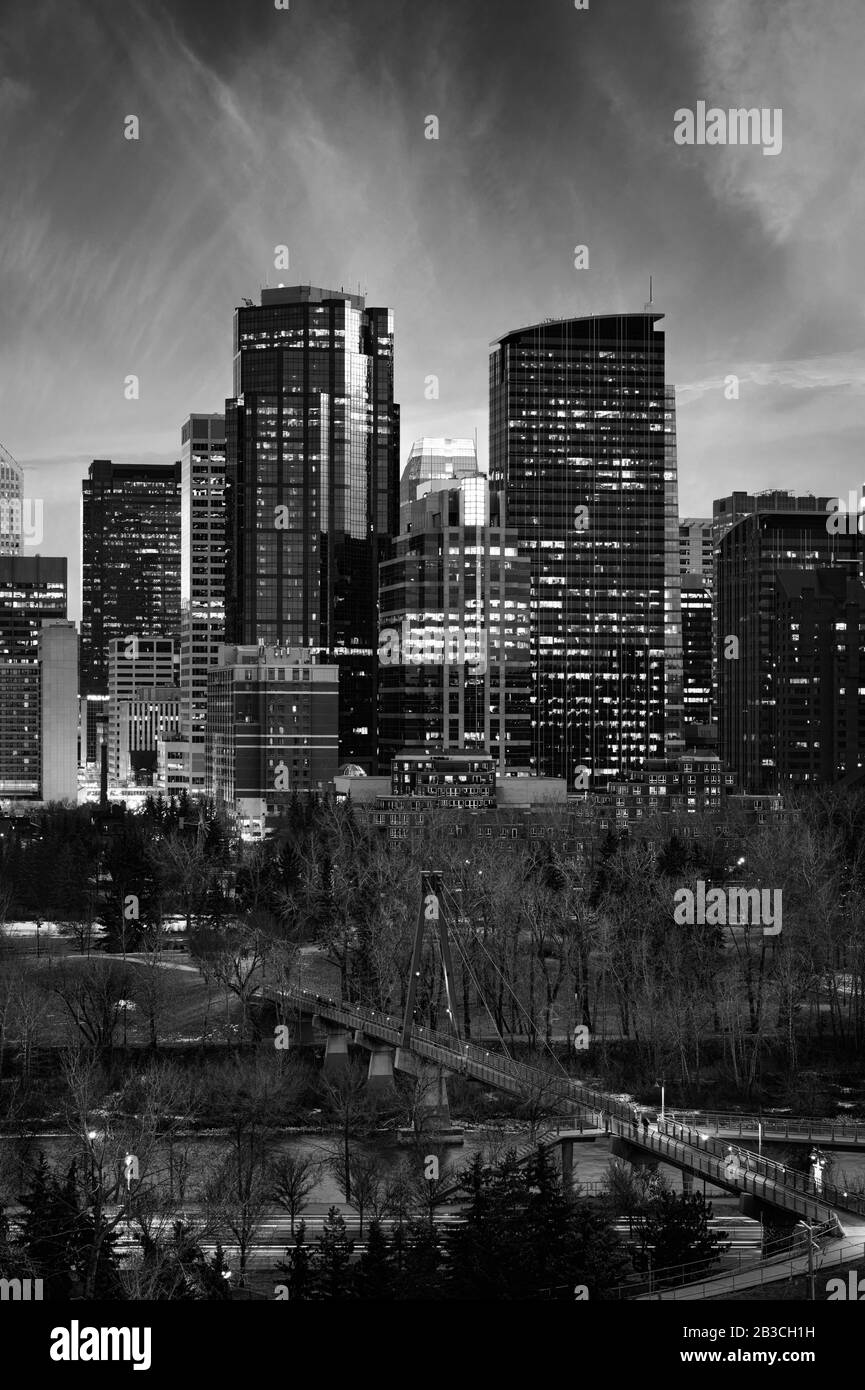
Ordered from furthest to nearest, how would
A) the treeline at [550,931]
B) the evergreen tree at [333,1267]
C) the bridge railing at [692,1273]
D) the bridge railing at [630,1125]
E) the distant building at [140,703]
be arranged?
the distant building at [140,703], the treeline at [550,931], the bridge railing at [630,1125], the bridge railing at [692,1273], the evergreen tree at [333,1267]

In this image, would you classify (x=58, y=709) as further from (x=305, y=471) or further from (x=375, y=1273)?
(x=375, y=1273)

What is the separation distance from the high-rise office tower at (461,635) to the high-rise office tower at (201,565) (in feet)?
110

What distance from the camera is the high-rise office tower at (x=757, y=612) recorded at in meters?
117

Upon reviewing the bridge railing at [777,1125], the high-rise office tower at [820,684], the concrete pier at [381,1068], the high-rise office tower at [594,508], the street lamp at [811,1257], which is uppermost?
the high-rise office tower at [594,508]

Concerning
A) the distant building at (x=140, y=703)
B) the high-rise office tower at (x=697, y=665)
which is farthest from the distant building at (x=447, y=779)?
the distant building at (x=140, y=703)

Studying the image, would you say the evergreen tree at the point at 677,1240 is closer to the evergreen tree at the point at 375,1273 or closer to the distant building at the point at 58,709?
the evergreen tree at the point at 375,1273

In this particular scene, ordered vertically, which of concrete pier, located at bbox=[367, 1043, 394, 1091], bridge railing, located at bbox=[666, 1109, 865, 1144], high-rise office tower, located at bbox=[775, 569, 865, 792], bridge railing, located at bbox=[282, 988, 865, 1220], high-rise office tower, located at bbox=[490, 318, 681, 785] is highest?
high-rise office tower, located at bbox=[490, 318, 681, 785]

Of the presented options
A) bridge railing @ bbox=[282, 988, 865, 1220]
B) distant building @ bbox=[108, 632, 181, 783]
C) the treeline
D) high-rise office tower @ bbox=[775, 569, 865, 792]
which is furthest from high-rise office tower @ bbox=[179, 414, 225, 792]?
bridge railing @ bbox=[282, 988, 865, 1220]

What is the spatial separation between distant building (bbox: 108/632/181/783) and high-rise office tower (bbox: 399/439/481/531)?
44.4 metres

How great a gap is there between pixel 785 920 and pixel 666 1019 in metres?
7.74

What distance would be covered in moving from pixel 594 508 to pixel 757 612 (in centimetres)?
1389

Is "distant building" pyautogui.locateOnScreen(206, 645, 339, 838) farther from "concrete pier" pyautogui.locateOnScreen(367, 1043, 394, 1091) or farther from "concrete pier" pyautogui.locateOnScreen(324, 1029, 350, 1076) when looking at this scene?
"concrete pier" pyautogui.locateOnScreen(367, 1043, 394, 1091)

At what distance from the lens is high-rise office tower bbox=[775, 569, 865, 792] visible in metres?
112

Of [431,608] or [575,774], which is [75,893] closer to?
[431,608]
